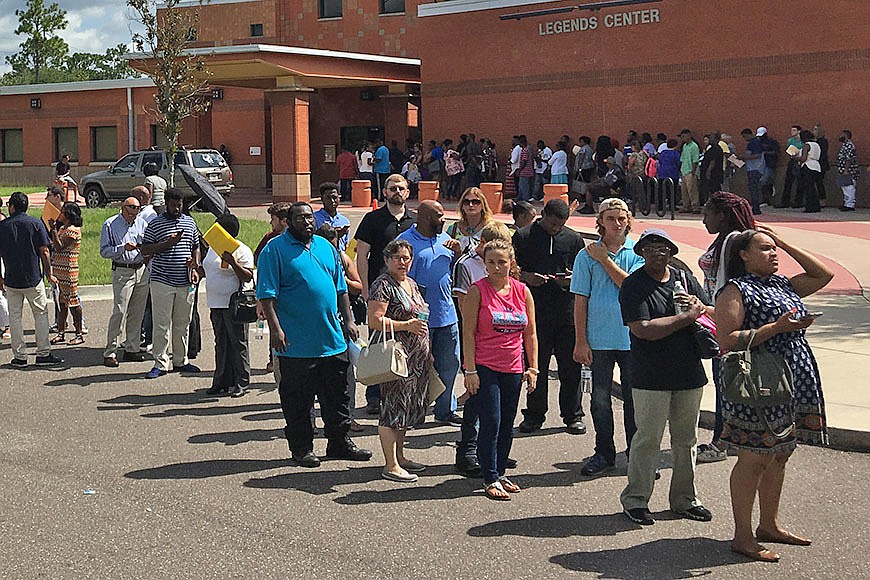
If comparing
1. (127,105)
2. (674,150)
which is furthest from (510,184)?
(127,105)

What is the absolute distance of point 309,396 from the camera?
822cm

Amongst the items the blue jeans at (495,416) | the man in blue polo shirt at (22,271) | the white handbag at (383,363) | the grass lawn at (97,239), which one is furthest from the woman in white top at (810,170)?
the white handbag at (383,363)

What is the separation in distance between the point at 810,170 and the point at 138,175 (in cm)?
2001

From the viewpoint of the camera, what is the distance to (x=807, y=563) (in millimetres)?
6016

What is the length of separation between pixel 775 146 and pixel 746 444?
22630 mm

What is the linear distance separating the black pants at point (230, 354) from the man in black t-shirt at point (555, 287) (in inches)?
115

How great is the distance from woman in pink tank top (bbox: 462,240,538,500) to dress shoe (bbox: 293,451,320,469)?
133 centimetres

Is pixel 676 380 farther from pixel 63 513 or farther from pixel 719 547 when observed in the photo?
pixel 63 513

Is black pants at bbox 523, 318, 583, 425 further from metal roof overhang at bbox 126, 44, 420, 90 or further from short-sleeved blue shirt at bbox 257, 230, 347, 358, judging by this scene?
metal roof overhang at bbox 126, 44, 420, 90

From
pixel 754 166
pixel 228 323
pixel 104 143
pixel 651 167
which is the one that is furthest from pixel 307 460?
pixel 104 143

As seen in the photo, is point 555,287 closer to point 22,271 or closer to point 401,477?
point 401,477

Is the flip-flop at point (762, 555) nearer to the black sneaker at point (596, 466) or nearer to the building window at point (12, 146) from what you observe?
the black sneaker at point (596, 466)

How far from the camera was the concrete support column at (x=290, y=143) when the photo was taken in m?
33.1

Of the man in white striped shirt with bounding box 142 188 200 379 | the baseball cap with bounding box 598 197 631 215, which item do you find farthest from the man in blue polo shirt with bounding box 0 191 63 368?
the baseball cap with bounding box 598 197 631 215
